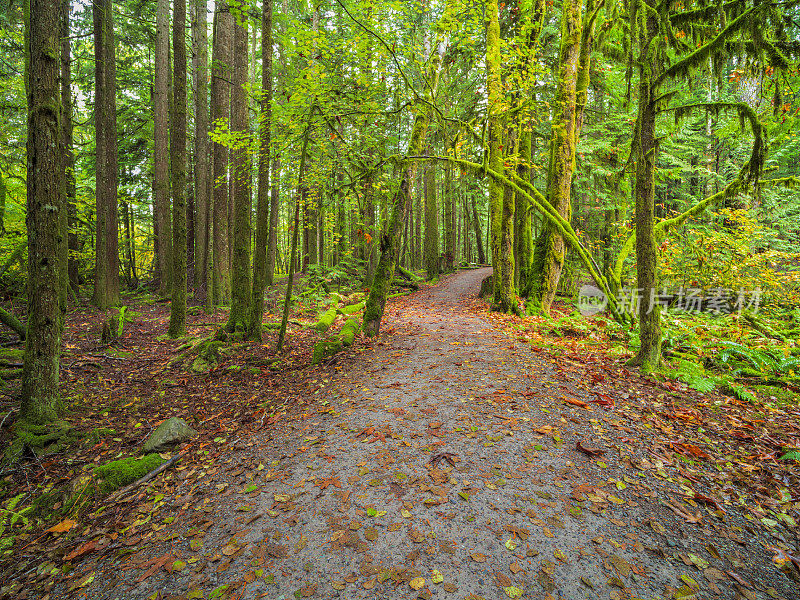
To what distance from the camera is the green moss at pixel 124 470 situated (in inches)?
157

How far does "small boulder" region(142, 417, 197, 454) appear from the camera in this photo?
186 inches

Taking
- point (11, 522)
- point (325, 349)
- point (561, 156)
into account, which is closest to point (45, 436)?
point (11, 522)

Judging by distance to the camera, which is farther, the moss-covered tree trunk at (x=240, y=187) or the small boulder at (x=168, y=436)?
the moss-covered tree trunk at (x=240, y=187)

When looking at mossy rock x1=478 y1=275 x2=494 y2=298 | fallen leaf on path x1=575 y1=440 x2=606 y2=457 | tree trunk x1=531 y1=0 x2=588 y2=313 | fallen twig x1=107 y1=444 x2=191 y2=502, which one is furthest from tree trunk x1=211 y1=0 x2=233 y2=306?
mossy rock x1=478 y1=275 x2=494 y2=298

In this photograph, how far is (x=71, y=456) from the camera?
455cm

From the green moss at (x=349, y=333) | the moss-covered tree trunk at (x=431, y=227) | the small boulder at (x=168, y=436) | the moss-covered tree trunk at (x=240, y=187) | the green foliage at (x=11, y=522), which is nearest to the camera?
the green foliage at (x=11, y=522)

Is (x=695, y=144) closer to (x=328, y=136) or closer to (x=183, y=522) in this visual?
(x=328, y=136)

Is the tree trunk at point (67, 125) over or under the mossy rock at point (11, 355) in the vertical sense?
over

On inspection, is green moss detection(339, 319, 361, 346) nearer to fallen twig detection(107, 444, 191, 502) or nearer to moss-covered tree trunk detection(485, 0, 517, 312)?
fallen twig detection(107, 444, 191, 502)

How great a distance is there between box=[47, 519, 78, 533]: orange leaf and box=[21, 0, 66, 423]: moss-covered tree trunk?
1941 millimetres

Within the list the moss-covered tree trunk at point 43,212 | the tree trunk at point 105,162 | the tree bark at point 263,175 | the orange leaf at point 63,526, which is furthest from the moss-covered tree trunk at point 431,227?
the orange leaf at point 63,526

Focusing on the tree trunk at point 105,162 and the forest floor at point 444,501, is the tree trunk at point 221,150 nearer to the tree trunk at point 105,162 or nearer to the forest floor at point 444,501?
the tree trunk at point 105,162

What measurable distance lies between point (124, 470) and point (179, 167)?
6964 millimetres

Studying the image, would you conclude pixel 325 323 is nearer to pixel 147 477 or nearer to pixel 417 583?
pixel 147 477
